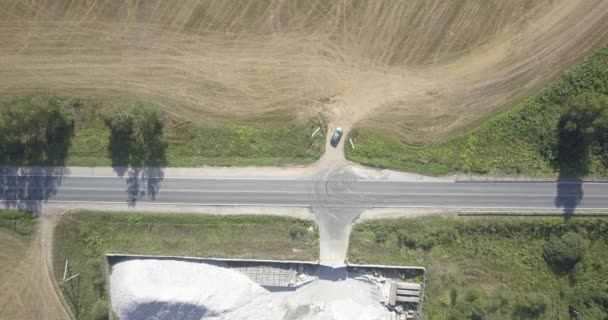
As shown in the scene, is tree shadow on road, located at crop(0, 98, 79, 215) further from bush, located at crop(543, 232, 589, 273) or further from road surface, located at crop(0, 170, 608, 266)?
bush, located at crop(543, 232, 589, 273)

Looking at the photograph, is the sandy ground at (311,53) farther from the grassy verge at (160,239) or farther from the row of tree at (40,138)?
the grassy verge at (160,239)

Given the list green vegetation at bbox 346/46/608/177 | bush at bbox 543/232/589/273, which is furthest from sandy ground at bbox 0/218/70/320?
bush at bbox 543/232/589/273

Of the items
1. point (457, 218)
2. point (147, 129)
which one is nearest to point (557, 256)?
point (457, 218)

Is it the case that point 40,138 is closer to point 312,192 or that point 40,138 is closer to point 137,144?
point 137,144

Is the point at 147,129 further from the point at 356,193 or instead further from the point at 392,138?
the point at 392,138

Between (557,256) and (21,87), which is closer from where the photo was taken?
(557,256)
